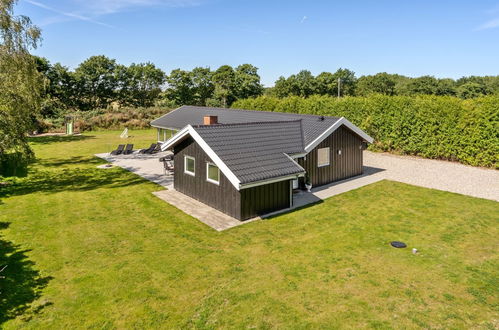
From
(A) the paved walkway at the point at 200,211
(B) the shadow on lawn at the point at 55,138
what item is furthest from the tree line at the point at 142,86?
(A) the paved walkway at the point at 200,211

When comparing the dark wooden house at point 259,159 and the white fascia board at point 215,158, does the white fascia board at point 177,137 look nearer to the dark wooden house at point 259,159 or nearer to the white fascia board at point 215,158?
the dark wooden house at point 259,159

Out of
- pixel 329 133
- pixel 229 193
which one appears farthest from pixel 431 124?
pixel 229 193

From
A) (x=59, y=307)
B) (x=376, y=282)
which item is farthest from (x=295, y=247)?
(x=59, y=307)

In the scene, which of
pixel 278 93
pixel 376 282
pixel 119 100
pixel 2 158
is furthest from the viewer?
pixel 278 93

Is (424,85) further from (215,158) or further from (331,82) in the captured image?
(215,158)

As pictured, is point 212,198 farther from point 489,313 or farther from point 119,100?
point 119,100
